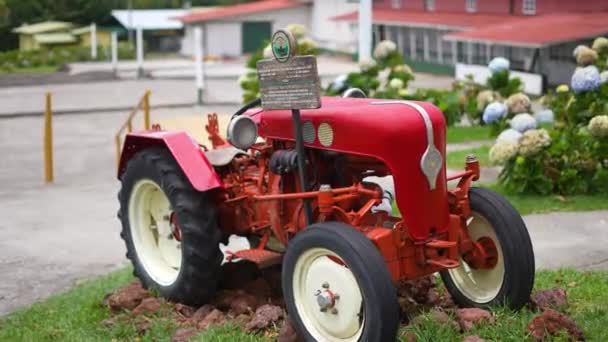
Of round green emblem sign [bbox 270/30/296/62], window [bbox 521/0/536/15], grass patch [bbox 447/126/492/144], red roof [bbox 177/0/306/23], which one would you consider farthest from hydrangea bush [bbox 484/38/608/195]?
red roof [bbox 177/0/306/23]

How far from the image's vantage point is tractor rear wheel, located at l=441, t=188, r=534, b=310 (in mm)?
5941

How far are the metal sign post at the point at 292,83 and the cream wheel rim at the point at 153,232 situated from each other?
Answer: 1577 millimetres

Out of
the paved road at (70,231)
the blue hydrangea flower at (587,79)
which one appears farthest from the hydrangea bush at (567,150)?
the paved road at (70,231)

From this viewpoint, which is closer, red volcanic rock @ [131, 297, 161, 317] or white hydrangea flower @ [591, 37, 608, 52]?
red volcanic rock @ [131, 297, 161, 317]

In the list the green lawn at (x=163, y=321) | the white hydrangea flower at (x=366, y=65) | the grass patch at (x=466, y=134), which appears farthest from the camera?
the white hydrangea flower at (x=366, y=65)

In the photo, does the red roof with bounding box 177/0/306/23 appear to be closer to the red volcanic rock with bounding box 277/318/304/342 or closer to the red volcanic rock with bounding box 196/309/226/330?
the red volcanic rock with bounding box 196/309/226/330

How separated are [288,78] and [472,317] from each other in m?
1.76

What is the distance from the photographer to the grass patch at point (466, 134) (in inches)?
694

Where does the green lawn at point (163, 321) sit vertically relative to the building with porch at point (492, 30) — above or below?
below

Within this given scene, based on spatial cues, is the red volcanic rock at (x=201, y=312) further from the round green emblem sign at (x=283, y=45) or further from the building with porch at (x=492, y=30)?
the building with porch at (x=492, y=30)

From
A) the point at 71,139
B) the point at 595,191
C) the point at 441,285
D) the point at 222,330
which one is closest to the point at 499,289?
the point at 441,285

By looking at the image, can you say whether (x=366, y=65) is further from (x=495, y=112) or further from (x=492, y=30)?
(x=492, y=30)

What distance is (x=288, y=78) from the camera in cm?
584

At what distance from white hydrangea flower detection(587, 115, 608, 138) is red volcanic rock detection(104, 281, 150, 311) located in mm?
5536
